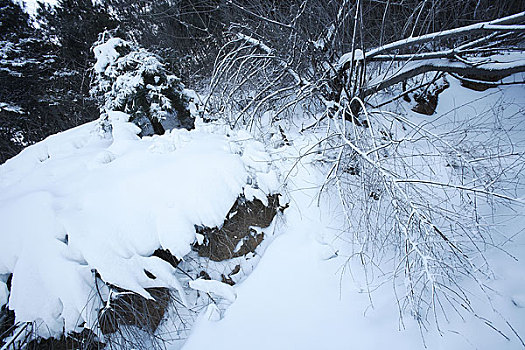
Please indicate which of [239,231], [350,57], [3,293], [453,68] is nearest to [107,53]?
[3,293]

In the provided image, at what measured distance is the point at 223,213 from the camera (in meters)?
1.71

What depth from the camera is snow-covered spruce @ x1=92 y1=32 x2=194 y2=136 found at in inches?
105

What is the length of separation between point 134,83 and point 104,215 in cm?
186

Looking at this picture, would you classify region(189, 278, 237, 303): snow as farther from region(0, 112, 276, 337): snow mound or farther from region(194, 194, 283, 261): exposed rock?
region(194, 194, 283, 261): exposed rock

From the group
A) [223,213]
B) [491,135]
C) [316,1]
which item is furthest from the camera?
[316,1]

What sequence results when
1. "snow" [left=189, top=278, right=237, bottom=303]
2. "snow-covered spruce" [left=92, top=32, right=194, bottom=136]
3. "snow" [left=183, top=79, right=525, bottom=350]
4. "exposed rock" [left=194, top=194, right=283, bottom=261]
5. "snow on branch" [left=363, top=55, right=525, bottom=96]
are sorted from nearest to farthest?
"snow" [left=183, top=79, right=525, bottom=350] → "snow" [left=189, top=278, right=237, bottom=303] → "exposed rock" [left=194, top=194, right=283, bottom=261] → "snow on branch" [left=363, top=55, right=525, bottom=96] → "snow-covered spruce" [left=92, top=32, right=194, bottom=136]

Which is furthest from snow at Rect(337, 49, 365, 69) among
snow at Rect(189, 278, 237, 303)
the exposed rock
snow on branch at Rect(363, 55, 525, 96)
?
snow at Rect(189, 278, 237, 303)

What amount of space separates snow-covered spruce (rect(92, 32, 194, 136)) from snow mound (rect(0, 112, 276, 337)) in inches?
30.9

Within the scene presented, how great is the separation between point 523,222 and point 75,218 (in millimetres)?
3097

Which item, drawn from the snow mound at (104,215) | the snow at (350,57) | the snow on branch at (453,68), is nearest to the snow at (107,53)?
the snow mound at (104,215)

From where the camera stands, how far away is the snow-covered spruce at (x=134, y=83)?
2662 millimetres

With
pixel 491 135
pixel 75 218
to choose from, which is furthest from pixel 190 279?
pixel 491 135

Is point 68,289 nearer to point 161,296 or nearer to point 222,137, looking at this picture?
point 161,296

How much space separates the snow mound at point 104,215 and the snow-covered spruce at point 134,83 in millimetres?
784
